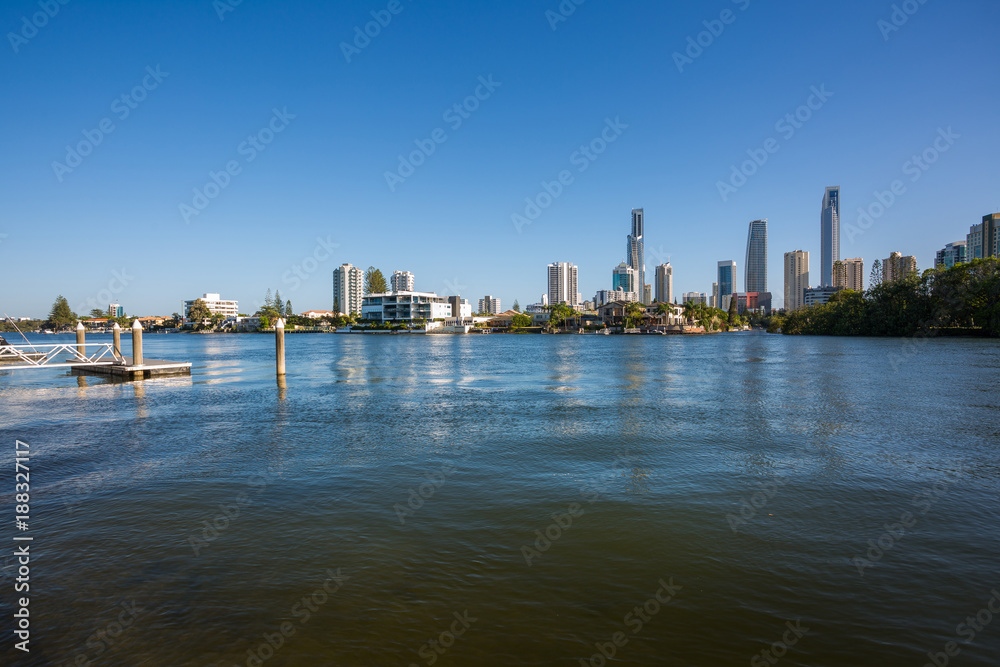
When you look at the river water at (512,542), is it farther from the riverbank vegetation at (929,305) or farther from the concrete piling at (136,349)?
the riverbank vegetation at (929,305)

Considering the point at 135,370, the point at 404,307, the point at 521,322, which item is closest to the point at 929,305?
the point at 521,322

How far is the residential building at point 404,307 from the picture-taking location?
177 m

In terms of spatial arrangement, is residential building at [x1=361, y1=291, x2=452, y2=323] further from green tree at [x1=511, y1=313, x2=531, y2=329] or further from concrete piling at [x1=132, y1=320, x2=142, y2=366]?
concrete piling at [x1=132, y1=320, x2=142, y2=366]

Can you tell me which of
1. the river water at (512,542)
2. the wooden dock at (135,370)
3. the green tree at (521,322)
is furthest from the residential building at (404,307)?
the river water at (512,542)

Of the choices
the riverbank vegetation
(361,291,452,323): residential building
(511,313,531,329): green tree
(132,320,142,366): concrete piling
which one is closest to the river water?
(132,320,142,366): concrete piling

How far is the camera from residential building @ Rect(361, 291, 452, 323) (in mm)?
176625

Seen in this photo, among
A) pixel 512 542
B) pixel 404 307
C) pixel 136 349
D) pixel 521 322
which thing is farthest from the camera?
pixel 521 322

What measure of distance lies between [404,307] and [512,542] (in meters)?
173

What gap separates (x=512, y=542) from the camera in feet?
27.5

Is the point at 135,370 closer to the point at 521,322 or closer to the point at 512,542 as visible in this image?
the point at 512,542

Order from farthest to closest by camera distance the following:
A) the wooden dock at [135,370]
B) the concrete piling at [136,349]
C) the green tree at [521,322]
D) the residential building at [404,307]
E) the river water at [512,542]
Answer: the green tree at [521,322]
the residential building at [404,307]
the concrete piling at [136,349]
the wooden dock at [135,370]
the river water at [512,542]

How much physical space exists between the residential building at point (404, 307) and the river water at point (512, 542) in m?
159

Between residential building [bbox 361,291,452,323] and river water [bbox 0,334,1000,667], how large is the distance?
15876cm

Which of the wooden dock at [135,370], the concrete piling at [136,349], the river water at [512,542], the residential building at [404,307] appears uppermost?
the residential building at [404,307]
